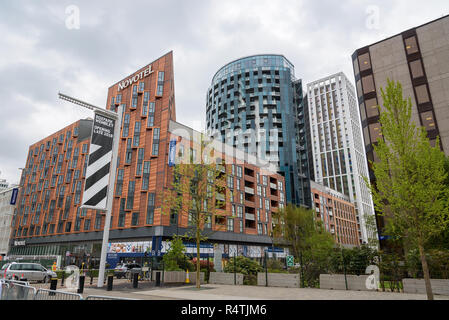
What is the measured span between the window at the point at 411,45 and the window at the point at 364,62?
5.03 meters

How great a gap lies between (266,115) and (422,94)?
59.2 meters

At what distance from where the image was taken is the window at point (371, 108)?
41.0 metres

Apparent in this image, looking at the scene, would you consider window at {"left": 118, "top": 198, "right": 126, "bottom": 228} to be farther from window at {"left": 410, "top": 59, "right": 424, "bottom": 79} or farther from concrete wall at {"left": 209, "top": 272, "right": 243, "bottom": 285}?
window at {"left": 410, "top": 59, "right": 424, "bottom": 79}

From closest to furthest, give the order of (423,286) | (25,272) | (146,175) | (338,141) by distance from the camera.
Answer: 1. (423,286)
2. (25,272)
3. (146,175)
4. (338,141)

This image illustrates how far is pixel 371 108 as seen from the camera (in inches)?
1624

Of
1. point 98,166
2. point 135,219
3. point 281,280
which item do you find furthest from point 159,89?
point 281,280

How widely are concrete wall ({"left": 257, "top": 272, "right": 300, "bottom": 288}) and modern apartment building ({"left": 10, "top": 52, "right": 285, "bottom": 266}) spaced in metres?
15.4

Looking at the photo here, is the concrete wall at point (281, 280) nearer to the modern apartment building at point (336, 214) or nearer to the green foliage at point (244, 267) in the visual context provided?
the green foliage at point (244, 267)

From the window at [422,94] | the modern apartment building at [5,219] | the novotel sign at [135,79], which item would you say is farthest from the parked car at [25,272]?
the modern apartment building at [5,219]

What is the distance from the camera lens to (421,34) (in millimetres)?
39875

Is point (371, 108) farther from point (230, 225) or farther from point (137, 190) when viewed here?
point (137, 190)

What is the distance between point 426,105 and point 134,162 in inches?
1814
